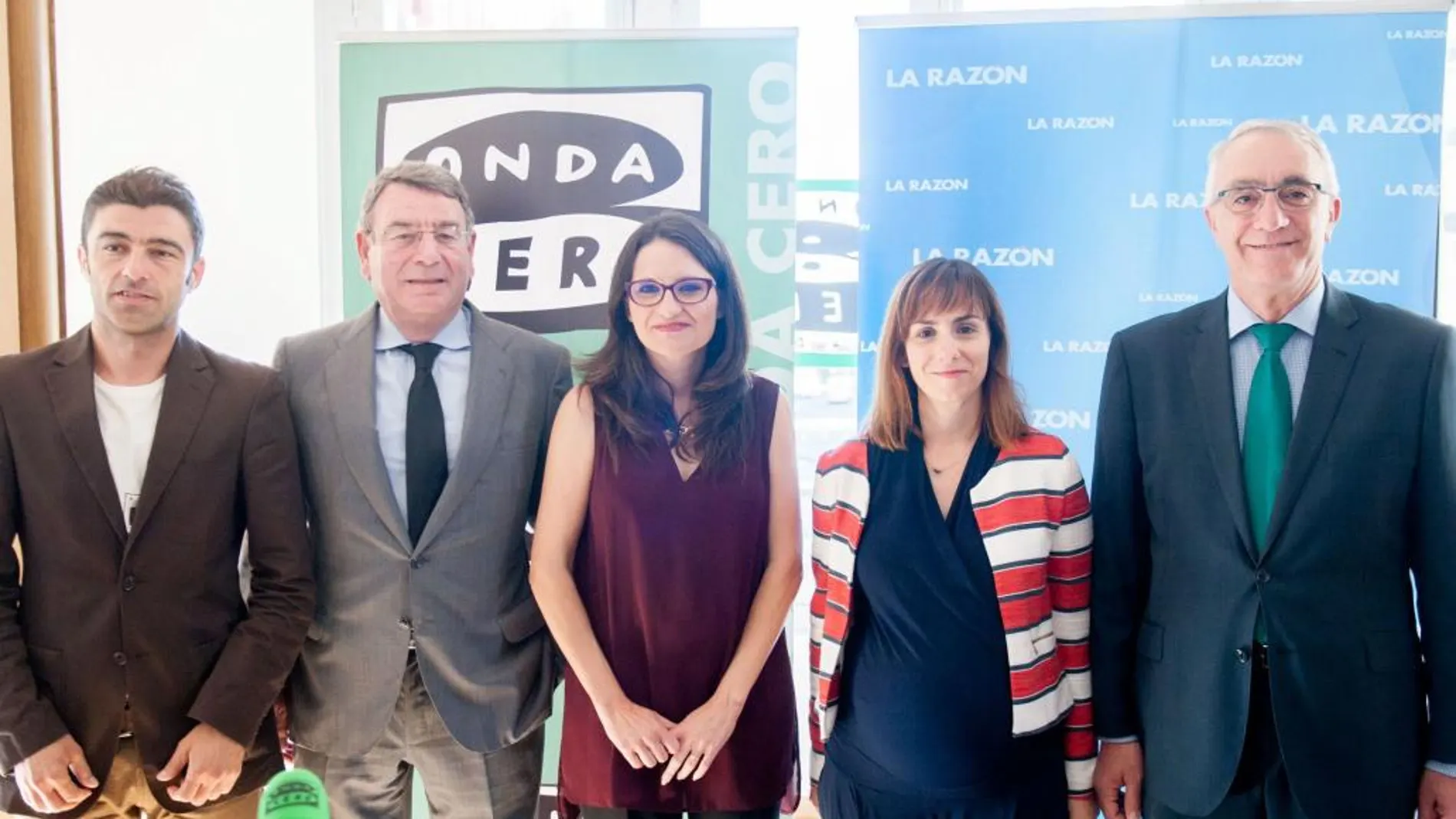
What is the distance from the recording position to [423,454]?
2059mm

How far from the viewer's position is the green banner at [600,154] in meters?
3.04

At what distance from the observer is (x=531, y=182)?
10.0 ft

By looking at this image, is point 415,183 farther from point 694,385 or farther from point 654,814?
point 654,814

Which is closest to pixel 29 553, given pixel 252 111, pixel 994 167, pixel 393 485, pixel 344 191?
pixel 393 485

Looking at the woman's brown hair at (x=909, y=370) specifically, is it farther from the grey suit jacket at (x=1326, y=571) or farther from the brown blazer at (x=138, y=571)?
the brown blazer at (x=138, y=571)

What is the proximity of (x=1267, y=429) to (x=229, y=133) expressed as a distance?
338 cm

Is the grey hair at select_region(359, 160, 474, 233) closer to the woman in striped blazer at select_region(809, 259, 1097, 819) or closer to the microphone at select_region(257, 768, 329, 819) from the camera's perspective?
the woman in striped blazer at select_region(809, 259, 1097, 819)

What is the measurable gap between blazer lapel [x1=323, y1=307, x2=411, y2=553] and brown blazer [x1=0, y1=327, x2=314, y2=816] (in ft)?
0.45

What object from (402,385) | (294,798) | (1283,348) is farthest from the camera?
(402,385)

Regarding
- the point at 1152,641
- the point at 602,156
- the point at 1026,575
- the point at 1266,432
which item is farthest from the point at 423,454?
the point at 1266,432

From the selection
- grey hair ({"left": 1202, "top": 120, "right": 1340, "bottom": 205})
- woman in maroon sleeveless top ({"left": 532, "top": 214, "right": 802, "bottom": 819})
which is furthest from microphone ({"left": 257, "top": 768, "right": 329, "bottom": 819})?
grey hair ({"left": 1202, "top": 120, "right": 1340, "bottom": 205})

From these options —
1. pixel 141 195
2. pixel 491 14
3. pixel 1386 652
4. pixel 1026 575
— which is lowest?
pixel 1386 652

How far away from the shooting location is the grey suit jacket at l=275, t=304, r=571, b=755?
204 centimetres

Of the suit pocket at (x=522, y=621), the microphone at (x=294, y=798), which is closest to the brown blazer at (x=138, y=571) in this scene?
the suit pocket at (x=522, y=621)
